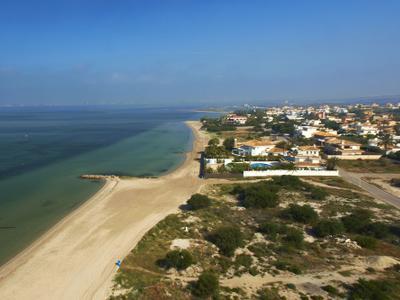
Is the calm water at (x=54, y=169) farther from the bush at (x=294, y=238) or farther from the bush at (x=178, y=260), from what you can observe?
the bush at (x=294, y=238)

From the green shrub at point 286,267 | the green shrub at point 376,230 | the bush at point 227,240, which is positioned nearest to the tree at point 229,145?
the green shrub at point 376,230

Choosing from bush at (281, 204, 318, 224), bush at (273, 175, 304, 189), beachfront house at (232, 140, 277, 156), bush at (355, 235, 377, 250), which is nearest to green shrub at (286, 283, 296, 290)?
bush at (355, 235, 377, 250)

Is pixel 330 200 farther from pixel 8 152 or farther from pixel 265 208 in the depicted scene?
pixel 8 152

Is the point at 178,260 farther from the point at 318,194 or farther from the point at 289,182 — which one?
the point at 289,182

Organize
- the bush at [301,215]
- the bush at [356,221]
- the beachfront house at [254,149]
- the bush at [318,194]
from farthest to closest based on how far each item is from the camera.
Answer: the beachfront house at [254,149] < the bush at [318,194] < the bush at [301,215] < the bush at [356,221]

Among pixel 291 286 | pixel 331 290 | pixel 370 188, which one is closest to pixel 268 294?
pixel 291 286

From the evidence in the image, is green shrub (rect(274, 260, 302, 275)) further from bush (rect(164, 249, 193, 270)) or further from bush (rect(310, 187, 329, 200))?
bush (rect(310, 187, 329, 200))
